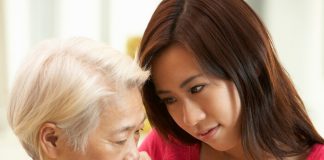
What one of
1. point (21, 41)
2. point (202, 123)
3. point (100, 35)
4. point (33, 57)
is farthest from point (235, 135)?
point (21, 41)

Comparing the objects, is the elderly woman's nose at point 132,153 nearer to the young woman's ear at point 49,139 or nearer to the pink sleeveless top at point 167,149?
the young woman's ear at point 49,139

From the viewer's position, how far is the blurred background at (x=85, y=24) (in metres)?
2.58

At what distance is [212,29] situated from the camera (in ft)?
4.64

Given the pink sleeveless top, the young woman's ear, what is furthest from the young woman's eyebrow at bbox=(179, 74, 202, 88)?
the pink sleeveless top

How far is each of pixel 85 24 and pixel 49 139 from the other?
4.28 feet

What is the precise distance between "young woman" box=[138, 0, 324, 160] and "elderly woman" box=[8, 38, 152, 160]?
0.35ft

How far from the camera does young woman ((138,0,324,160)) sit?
142cm

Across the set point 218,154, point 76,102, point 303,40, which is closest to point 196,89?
point 76,102

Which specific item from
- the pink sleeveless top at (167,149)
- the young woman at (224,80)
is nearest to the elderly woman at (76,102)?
the young woman at (224,80)

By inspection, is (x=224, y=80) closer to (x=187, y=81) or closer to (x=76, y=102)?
(x=187, y=81)

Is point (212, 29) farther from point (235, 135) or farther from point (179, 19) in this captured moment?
point (235, 135)

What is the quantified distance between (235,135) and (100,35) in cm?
124

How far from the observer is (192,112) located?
4.78 ft

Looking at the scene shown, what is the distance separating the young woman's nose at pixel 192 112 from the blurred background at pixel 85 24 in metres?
1.16
